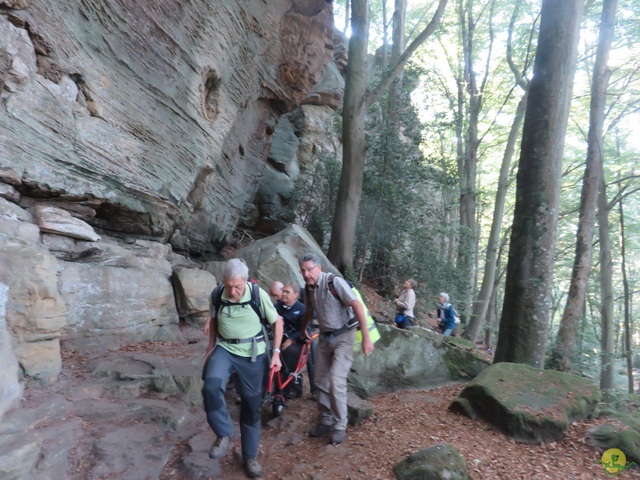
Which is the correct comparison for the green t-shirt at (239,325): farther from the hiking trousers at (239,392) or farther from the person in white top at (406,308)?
the person in white top at (406,308)

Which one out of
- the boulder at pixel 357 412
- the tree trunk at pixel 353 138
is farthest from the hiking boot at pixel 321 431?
the tree trunk at pixel 353 138

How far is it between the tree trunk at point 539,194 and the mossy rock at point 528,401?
24.9 inches

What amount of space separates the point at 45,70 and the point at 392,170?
10191mm

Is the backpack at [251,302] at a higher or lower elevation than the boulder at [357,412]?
higher

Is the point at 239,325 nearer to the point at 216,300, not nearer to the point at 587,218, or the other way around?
the point at 216,300

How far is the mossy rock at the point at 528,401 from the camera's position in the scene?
436 cm

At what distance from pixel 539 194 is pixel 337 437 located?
4.29 metres

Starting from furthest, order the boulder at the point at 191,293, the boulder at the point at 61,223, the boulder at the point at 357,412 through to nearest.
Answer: the boulder at the point at 191,293 < the boulder at the point at 61,223 < the boulder at the point at 357,412

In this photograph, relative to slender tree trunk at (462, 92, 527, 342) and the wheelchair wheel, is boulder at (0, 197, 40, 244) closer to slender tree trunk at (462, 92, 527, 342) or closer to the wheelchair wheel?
the wheelchair wheel

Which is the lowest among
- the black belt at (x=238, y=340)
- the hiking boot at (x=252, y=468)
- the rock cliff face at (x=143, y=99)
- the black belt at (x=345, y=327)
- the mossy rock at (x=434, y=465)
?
the hiking boot at (x=252, y=468)

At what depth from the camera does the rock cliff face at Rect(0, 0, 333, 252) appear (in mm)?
6043

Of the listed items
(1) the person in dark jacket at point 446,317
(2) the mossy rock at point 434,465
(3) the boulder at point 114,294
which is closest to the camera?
(2) the mossy rock at point 434,465

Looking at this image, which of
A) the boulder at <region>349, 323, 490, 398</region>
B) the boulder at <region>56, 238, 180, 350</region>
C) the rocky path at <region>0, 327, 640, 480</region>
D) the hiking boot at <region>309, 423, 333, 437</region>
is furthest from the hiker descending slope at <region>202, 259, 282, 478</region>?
the boulder at <region>56, 238, 180, 350</region>

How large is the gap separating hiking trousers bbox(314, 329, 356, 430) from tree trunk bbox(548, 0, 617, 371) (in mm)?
5034
